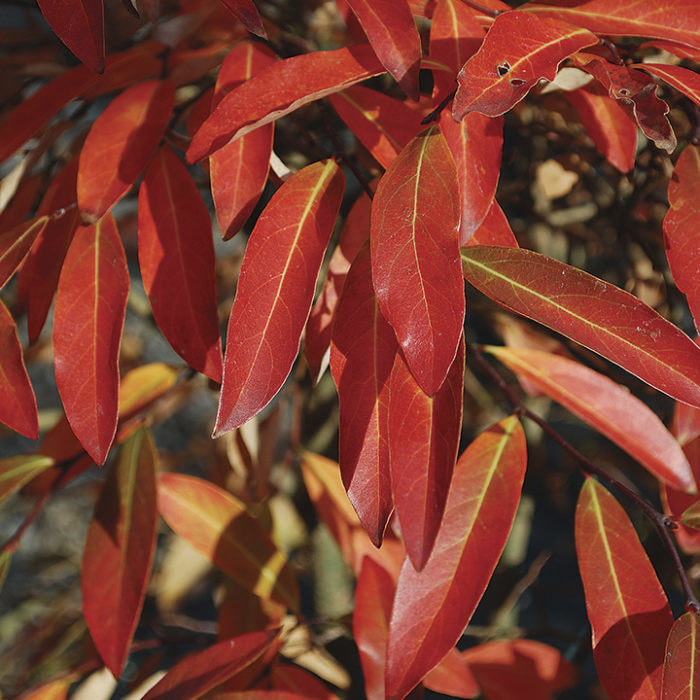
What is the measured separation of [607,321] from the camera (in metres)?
0.35

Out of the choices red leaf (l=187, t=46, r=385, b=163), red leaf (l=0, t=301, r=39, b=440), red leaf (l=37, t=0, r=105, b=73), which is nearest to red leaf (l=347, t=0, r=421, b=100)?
red leaf (l=187, t=46, r=385, b=163)

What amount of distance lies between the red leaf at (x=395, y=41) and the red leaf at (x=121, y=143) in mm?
163

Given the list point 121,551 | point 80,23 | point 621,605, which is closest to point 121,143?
point 80,23

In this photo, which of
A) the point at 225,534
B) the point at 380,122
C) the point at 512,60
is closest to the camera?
the point at 512,60

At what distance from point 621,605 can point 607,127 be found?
307mm

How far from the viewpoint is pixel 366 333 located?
1.24 ft

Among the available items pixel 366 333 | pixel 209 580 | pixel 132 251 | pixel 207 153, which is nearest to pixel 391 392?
pixel 366 333

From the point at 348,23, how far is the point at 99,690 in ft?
2.06

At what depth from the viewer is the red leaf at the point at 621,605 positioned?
1.30 ft

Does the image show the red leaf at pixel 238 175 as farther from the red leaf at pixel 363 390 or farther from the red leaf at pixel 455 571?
the red leaf at pixel 455 571

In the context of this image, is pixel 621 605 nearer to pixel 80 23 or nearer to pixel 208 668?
pixel 208 668

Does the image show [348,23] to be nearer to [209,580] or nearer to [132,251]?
[132,251]

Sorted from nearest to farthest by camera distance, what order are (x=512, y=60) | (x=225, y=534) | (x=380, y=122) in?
(x=512, y=60) < (x=380, y=122) < (x=225, y=534)


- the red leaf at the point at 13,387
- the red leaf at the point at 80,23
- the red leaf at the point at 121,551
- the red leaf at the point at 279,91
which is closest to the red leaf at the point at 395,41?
the red leaf at the point at 279,91
